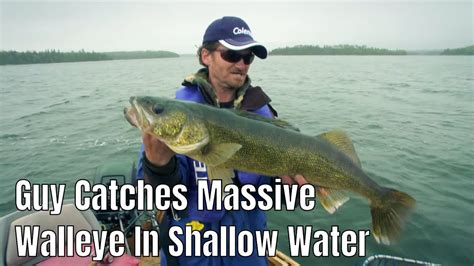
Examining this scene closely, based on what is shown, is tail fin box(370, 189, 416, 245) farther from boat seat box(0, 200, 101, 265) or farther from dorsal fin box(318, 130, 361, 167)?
boat seat box(0, 200, 101, 265)

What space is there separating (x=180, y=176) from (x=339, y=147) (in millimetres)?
1605

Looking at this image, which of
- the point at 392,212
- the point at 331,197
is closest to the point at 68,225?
the point at 331,197

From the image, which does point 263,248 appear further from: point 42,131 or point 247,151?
point 42,131

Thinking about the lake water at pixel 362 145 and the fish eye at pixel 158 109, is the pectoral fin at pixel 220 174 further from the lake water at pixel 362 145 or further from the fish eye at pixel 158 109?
the lake water at pixel 362 145

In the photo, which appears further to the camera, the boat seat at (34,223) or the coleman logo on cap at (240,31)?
the boat seat at (34,223)

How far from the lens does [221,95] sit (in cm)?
371

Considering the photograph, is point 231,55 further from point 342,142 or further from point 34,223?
point 34,223

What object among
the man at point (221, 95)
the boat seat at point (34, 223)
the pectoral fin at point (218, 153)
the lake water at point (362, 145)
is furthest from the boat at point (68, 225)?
the lake water at point (362, 145)

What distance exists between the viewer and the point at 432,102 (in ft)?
76.5

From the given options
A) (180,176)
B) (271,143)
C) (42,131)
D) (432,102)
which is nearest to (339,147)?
(271,143)

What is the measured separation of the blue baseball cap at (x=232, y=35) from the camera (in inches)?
132

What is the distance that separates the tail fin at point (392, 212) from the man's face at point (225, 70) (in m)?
1.88

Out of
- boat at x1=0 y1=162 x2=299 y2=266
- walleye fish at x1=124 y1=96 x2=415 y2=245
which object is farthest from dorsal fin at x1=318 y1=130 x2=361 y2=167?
boat at x1=0 y1=162 x2=299 y2=266

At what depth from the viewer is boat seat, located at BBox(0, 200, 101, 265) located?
4.52 meters
